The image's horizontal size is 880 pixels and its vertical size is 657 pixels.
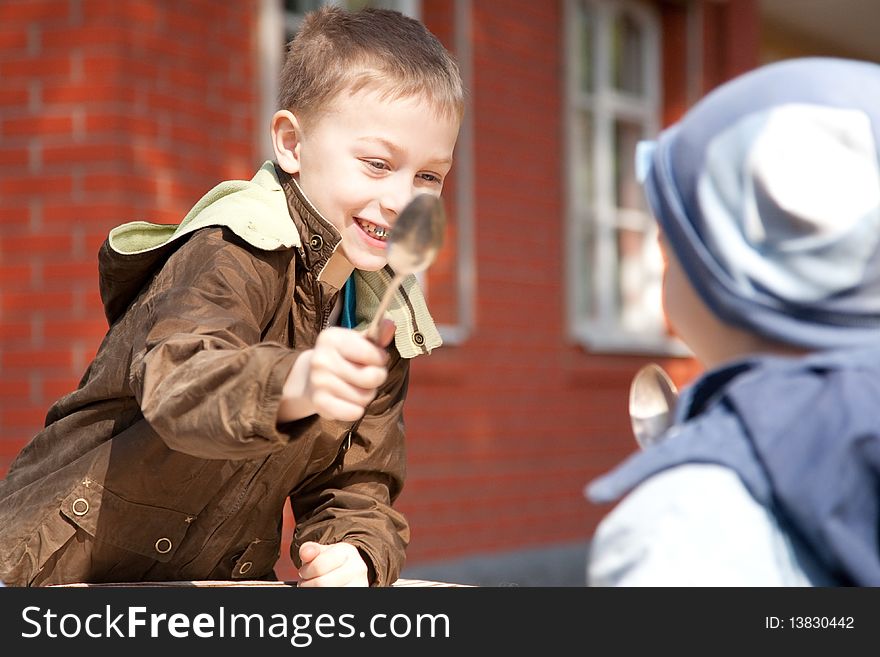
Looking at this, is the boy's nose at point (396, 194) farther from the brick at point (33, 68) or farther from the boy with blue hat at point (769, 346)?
the brick at point (33, 68)

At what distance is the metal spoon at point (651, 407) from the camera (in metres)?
1.57

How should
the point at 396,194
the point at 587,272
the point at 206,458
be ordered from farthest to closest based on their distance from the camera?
the point at 587,272 < the point at 396,194 < the point at 206,458

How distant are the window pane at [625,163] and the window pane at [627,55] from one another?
8.9 inches

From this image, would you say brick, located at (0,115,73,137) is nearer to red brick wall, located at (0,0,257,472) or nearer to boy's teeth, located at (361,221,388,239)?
red brick wall, located at (0,0,257,472)

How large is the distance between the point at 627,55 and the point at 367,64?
19.8 feet

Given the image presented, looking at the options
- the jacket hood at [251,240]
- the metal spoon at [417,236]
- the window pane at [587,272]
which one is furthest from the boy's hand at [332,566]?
the window pane at [587,272]

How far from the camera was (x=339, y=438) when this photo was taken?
2150mm

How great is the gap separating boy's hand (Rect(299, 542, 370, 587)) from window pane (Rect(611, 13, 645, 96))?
6.10 metres

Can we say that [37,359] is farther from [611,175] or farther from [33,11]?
[611,175]

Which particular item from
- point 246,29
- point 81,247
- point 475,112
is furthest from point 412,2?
point 81,247

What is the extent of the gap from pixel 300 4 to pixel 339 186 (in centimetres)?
367

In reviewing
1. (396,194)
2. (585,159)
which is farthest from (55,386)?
(585,159)

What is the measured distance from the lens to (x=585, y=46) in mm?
7406
